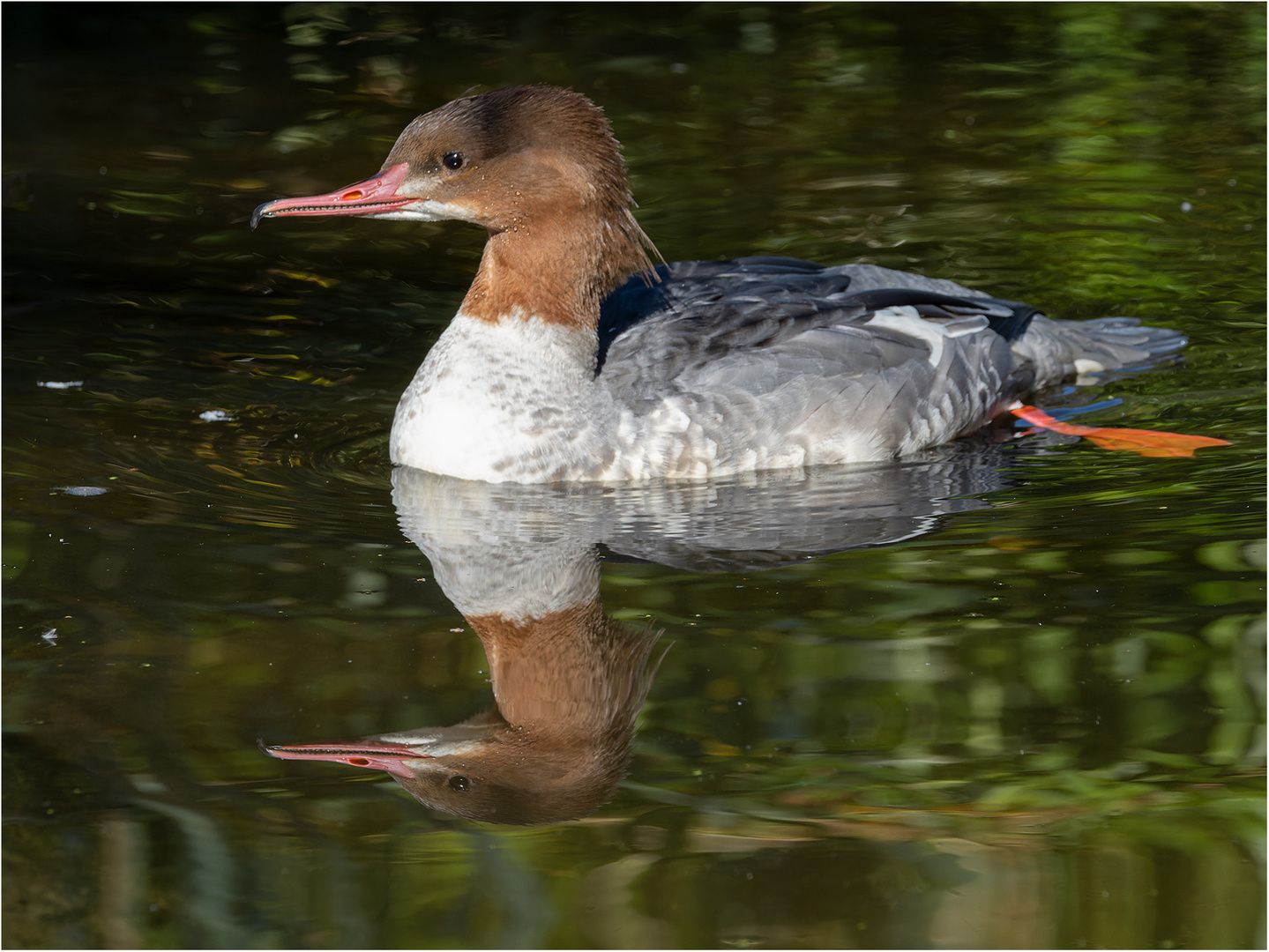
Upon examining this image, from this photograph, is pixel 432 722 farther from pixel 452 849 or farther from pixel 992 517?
pixel 992 517

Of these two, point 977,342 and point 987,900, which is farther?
point 977,342

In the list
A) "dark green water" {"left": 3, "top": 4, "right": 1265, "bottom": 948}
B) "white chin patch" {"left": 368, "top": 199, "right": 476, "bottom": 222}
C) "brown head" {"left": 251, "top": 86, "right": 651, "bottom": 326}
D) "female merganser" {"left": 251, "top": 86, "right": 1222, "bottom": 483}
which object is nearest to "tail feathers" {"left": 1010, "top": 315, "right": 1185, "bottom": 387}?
"dark green water" {"left": 3, "top": 4, "right": 1265, "bottom": 948}

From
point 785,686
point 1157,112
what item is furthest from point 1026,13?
point 785,686

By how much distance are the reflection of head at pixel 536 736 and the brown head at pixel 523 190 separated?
195 cm

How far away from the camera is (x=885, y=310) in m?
7.70

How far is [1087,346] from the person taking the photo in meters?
8.38

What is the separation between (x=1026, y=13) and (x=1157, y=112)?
8.61 ft

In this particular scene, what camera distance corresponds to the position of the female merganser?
22.2 ft

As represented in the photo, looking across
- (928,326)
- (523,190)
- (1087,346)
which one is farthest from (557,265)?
(1087,346)

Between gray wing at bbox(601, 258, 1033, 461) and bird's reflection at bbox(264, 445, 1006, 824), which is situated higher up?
gray wing at bbox(601, 258, 1033, 461)

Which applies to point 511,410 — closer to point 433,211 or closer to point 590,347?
Result: point 590,347

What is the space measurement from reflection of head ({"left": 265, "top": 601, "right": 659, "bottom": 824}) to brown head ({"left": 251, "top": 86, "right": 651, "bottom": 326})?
1.95 meters

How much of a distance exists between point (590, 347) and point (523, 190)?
747 millimetres

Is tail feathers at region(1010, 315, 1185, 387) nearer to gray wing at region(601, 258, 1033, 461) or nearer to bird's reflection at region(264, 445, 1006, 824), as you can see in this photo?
gray wing at region(601, 258, 1033, 461)
